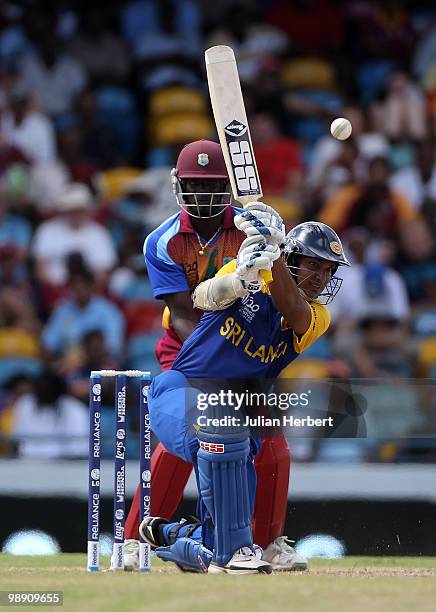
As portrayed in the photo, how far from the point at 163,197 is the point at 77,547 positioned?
Result: 177 inches

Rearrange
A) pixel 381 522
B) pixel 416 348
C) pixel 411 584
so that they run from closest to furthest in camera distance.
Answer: pixel 411 584, pixel 381 522, pixel 416 348

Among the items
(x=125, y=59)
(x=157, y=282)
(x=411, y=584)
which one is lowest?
(x=411, y=584)

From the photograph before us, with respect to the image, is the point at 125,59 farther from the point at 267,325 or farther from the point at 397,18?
the point at 267,325

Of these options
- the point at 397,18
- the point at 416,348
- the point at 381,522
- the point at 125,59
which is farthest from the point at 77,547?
the point at 397,18

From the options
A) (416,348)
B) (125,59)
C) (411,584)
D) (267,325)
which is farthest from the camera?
(125,59)

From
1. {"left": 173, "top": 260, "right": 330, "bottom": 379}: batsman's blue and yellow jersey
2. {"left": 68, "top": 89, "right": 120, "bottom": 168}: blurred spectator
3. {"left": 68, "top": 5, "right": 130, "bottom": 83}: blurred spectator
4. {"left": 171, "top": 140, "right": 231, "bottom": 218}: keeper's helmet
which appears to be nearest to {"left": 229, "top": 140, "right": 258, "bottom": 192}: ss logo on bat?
{"left": 173, "top": 260, "right": 330, "bottom": 379}: batsman's blue and yellow jersey

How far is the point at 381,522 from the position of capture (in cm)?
727

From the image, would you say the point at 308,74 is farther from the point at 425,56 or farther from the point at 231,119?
the point at 231,119

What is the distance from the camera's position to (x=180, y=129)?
1240 centimetres

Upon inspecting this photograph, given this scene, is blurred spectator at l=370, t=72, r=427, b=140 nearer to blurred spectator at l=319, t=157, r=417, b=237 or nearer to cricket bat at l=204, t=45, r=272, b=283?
blurred spectator at l=319, t=157, r=417, b=237

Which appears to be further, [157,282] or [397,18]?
[397,18]

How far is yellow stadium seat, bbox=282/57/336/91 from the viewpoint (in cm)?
1312

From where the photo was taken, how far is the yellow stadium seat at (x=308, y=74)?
1312 cm

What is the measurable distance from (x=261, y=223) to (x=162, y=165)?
7048mm
